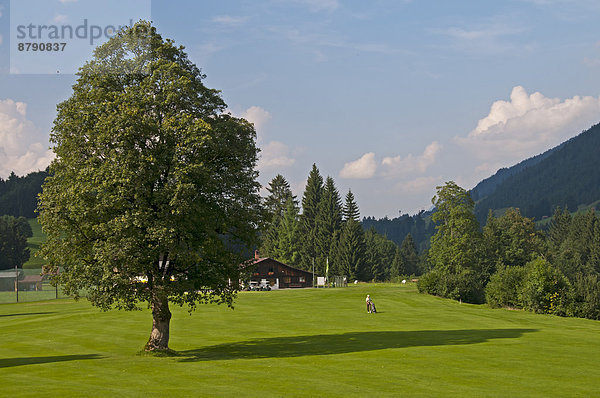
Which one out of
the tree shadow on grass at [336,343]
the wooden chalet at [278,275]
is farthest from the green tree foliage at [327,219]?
the tree shadow on grass at [336,343]

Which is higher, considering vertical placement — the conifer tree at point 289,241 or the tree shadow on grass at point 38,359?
the conifer tree at point 289,241

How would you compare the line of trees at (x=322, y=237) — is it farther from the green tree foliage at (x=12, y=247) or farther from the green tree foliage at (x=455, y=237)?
the green tree foliage at (x=12, y=247)

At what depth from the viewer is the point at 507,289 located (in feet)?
277

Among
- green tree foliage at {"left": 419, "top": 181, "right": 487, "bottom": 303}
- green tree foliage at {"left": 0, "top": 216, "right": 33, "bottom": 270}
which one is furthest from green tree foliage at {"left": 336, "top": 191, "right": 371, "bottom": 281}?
green tree foliage at {"left": 0, "top": 216, "right": 33, "bottom": 270}

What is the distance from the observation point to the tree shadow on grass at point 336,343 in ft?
121

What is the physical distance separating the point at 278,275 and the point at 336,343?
90.7m

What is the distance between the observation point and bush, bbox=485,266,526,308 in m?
83.9

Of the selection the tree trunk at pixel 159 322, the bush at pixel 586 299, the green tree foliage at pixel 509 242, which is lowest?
the bush at pixel 586 299

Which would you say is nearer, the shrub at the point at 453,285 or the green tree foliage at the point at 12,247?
the shrub at the point at 453,285

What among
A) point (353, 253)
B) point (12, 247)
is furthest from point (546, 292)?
point (12, 247)

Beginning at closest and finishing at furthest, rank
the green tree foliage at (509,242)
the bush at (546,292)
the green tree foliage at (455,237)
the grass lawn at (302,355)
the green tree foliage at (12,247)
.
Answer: the grass lawn at (302,355) < the bush at (546,292) < the green tree foliage at (455,237) < the green tree foliage at (509,242) < the green tree foliage at (12,247)

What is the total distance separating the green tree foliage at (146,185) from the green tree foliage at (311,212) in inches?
5113

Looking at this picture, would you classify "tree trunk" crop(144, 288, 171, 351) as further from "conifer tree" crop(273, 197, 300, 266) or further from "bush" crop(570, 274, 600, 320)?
"conifer tree" crop(273, 197, 300, 266)

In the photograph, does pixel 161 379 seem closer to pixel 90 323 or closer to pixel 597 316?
pixel 90 323
